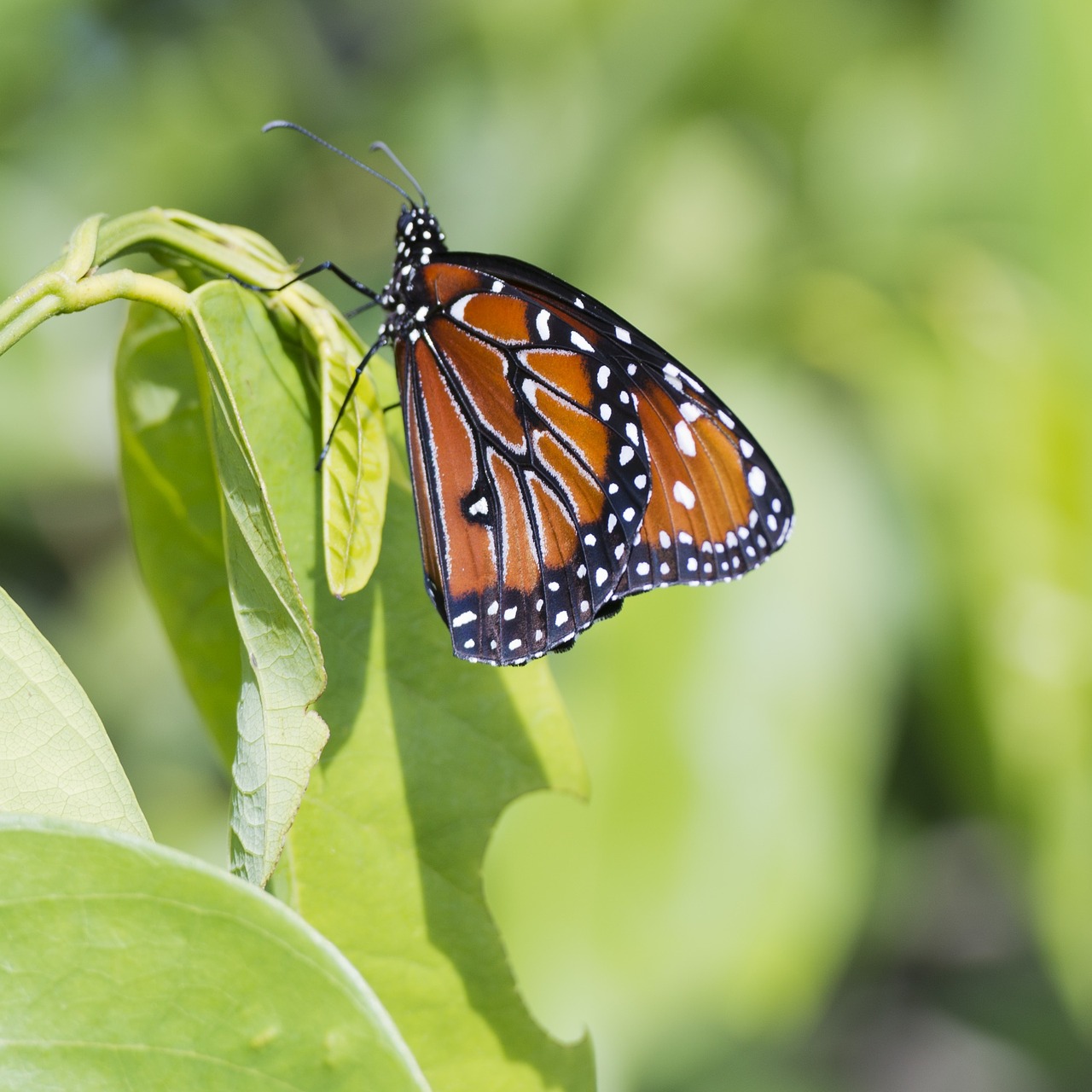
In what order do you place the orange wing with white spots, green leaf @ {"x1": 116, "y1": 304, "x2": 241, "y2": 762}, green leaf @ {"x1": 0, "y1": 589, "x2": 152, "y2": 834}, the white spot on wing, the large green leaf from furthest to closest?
the white spot on wing
the orange wing with white spots
green leaf @ {"x1": 116, "y1": 304, "x2": 241, "y2": 762}
the large green leaf
green leaf @ {"x1": 0, "y1": 589, "x2": 152, "y2": 834}

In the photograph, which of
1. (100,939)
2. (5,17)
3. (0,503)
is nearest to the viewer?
(100,939)

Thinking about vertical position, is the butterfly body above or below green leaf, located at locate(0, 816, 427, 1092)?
above

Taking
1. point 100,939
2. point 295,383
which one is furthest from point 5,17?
point 100,939

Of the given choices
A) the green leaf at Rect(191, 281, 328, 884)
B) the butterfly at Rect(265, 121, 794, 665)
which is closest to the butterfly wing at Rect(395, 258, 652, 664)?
the butterfly at Rect(265, 121, 794, 665)

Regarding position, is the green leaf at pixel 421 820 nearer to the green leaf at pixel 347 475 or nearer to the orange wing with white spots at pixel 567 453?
the green leaf at pixel 347 475

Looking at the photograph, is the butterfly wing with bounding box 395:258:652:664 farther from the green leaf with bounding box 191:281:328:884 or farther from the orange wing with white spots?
the green leaf with bounding box 191:281:328:884

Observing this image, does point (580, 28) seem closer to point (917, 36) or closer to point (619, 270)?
point (619, 270)

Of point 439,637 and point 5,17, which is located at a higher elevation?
point 5,17
